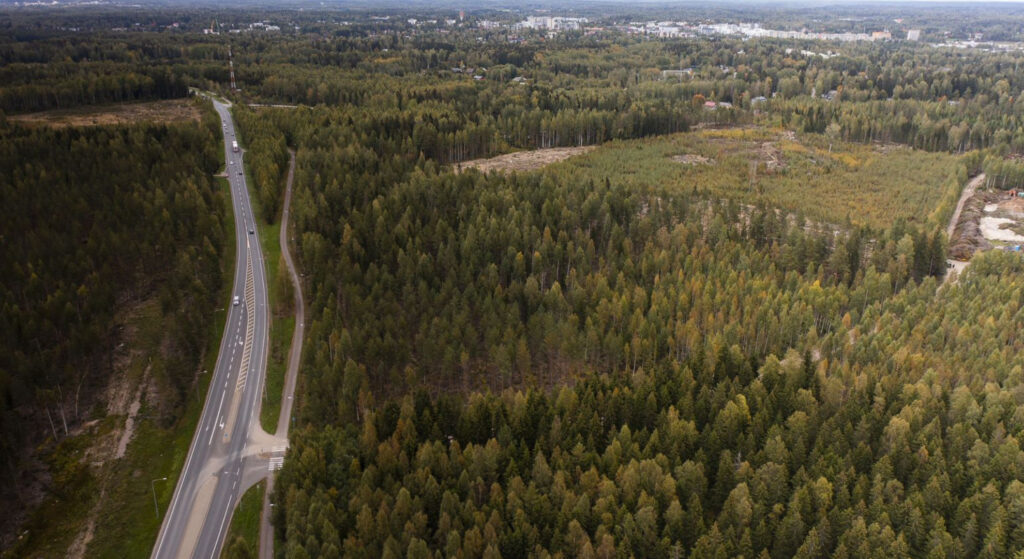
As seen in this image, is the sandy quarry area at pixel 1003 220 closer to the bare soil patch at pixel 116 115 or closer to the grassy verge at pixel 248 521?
the grassy verge at pixel 248 521

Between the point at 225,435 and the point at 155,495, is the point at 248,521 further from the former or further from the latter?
the point at 225,435

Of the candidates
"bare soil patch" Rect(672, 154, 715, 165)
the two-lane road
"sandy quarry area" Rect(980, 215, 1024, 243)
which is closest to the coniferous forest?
"sandy quarry area" Rect(980, 215, 1024, 243)

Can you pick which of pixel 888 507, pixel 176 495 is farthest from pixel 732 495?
pixel 176 495

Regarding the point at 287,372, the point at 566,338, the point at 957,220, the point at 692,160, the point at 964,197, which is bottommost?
the point at 287,372

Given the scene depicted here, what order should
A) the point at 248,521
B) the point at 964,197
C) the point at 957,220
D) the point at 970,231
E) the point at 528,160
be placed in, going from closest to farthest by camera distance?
the point at 248,521 → the point at 970,231 → the point at 957,220 → the point at 964,197 → the point at 528,160

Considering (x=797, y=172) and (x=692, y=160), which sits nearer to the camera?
(x=797, y=172)

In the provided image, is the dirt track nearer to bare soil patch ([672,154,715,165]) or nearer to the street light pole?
bare soil patch ([672,154,715,165])

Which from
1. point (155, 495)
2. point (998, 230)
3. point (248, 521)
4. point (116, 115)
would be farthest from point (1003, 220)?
point (116, 115)
